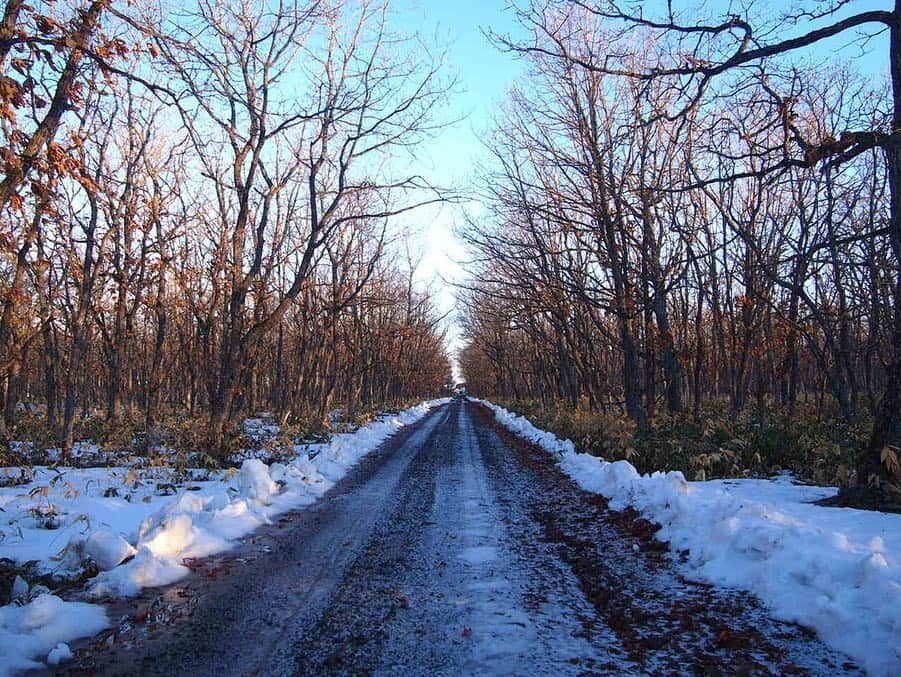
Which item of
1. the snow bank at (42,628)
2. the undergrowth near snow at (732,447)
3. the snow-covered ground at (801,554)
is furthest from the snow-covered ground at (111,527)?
the undergrowth near snow at (732,447)

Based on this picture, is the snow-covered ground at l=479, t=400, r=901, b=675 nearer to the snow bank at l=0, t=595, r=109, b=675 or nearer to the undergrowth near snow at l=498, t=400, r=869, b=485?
the undergrowth near snow at l=498, t=400, r=869, b=485

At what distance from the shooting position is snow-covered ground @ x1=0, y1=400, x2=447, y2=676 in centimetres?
385

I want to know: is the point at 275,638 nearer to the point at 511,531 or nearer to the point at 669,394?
the point at 511,531

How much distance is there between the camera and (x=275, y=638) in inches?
150

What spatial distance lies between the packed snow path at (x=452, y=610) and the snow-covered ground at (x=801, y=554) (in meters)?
0.20

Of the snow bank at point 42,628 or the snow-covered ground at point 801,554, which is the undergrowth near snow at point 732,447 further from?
the snow bank at point 42,628

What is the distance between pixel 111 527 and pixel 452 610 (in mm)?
4313

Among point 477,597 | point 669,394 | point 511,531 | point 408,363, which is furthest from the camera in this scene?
point 408,363

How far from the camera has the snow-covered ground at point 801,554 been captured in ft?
12.0

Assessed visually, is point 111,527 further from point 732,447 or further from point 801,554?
point 732,447

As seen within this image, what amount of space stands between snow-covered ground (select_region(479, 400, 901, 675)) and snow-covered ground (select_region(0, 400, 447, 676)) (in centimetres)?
462

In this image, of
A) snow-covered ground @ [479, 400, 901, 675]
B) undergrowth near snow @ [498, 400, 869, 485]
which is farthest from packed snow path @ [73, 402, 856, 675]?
undergrowth near snow @ [498, 400, 869, 485]

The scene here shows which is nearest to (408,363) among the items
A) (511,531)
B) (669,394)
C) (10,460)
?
(669,394)

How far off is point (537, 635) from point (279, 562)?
2.85 m
